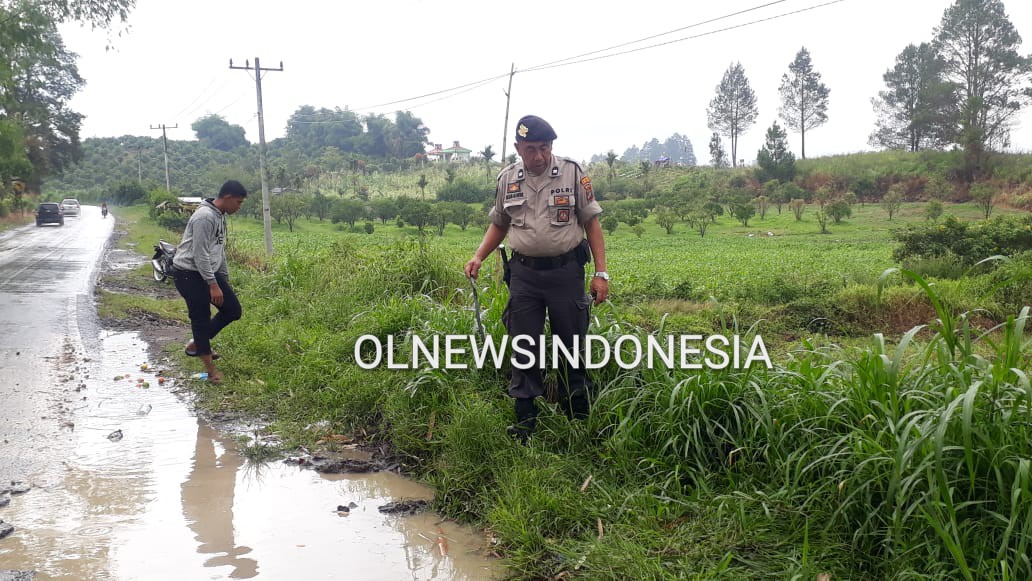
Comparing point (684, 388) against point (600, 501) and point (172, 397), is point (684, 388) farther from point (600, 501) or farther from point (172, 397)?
point (172, 397)

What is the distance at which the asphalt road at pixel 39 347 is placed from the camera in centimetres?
452

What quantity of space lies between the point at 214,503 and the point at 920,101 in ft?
165

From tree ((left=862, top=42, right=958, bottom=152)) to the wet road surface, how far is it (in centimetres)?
4488

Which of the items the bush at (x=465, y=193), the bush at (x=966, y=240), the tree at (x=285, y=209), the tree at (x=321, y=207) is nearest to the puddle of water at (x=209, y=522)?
the bush at (x=966, y=240)

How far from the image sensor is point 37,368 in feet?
21.3

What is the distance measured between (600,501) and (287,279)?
7.22m

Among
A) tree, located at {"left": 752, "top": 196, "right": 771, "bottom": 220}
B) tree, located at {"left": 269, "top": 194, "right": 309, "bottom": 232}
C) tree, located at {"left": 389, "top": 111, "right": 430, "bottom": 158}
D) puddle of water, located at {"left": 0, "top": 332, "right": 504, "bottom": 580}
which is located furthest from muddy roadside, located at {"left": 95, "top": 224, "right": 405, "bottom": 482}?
tree, located at {"left": 389, "top": 111, "right": 430, "bottom": 158}

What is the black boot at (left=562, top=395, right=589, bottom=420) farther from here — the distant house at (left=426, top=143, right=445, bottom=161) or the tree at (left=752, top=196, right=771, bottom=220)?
the distant house at (left=426, top=143, right=445, bottom=161)

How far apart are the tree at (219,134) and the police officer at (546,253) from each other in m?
91.6

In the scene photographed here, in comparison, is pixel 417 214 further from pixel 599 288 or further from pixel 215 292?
pixel 599 288

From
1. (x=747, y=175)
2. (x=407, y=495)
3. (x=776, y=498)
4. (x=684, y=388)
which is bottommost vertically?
(x=407, y=495)

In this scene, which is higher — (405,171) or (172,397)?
(405,171)

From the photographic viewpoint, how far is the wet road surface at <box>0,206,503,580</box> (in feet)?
10.3

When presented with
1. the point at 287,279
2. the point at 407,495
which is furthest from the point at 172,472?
the point at 287,279
